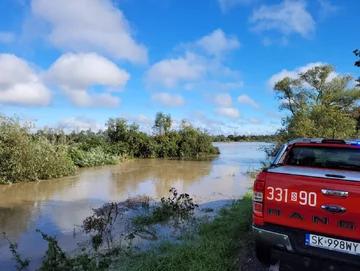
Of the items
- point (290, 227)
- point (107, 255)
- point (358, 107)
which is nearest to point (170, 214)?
point (107, 255)

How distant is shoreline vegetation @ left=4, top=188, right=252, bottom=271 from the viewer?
3969 millimetres

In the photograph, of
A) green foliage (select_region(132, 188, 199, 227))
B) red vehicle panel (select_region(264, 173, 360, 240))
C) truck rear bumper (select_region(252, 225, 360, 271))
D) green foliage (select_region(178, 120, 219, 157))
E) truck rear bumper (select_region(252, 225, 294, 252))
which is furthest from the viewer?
green foliage (select_region(178, 120, 219, 157))

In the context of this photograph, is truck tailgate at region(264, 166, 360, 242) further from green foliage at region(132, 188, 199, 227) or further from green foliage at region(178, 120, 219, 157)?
green foliage at region(178, 120, 219, 157)

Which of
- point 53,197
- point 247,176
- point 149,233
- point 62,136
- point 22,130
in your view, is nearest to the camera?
point 149,233

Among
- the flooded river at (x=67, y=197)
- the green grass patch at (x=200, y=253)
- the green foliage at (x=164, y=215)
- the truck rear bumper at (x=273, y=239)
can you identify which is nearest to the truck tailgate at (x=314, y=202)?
the truck rear bumper at (x=273, y=239)

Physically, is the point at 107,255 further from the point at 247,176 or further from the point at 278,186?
the point at 247,176

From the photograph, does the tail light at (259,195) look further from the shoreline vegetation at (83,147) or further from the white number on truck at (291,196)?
the shoreline vegetation at (83,147)

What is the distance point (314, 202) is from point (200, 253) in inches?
84.3

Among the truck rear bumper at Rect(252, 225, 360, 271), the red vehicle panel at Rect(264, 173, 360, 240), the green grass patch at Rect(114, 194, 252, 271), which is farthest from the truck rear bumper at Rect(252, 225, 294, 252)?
the green grass patch at Rect(114, 194, 252, 271)

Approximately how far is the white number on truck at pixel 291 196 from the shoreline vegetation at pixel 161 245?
1416mm

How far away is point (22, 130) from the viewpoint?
43.0 ft

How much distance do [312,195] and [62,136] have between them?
1716 centimetres

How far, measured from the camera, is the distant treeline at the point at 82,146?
41.2 ft

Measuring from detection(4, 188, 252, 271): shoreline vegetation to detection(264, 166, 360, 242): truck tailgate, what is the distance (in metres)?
1.35
